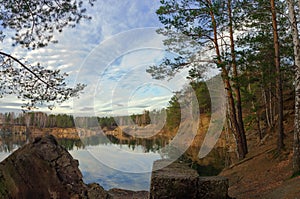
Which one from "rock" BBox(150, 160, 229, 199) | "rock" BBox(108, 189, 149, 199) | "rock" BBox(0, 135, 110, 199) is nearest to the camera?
"rock" BBox(0, 135, 110, 199)

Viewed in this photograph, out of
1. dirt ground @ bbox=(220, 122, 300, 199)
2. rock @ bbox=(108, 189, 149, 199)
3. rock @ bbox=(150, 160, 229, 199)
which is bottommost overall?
rock @ bbox=(108, 189, 149, 199)

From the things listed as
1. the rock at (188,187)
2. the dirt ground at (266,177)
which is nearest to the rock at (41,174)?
the rock at (188,187)

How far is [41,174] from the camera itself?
190 inches

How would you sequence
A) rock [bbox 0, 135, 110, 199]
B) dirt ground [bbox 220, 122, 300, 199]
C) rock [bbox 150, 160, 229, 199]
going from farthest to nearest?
1. dirt ground [bbox 220, 122, 300, 199]
2. rock [bbox 150, 160, 229, 199]
3. rock [bbox 0, 135, 110, 199]

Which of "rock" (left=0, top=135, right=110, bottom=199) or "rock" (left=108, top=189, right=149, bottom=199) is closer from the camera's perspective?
"rock" (left=0, top=135, right=110, bottom=199)

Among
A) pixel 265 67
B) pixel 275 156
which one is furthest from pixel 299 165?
pixel 265 67

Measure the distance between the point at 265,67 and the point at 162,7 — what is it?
540 centimetres

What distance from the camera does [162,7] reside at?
12164 millimetres

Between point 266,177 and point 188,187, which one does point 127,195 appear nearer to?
point 266,177

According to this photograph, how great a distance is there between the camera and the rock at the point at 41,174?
457 cm

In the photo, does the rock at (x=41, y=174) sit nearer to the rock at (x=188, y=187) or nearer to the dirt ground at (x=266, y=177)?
the rock at (x=188, y=187)

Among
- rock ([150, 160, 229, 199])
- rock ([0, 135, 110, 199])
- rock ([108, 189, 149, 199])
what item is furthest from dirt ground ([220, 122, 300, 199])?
rock ([0, 135, 110, 199])

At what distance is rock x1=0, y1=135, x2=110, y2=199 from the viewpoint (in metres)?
4.57

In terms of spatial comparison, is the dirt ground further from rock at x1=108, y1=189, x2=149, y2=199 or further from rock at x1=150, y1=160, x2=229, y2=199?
rock at x1=108, y1=189, x2=149, y2=199
